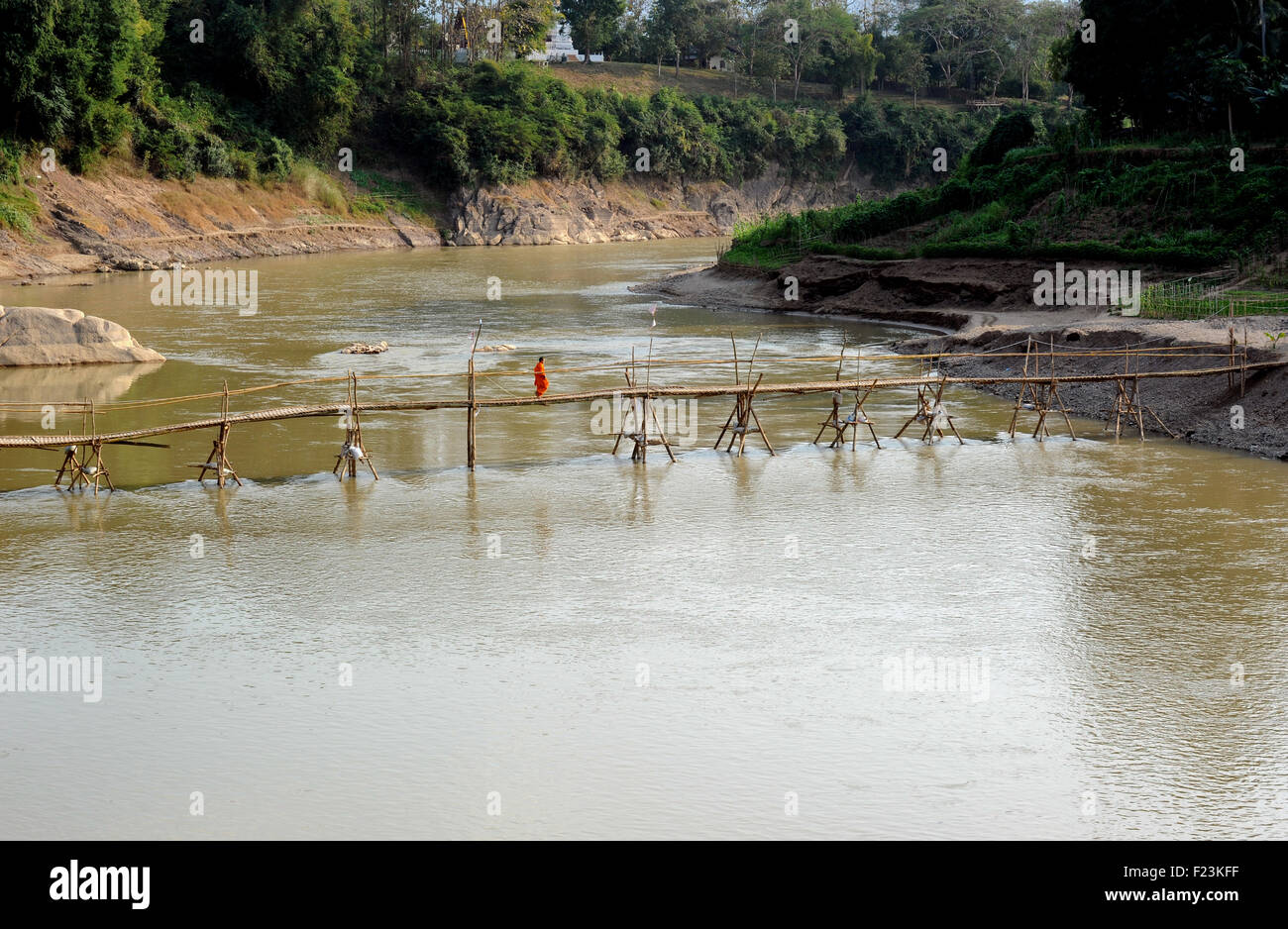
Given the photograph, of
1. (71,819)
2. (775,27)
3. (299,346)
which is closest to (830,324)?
(299,346)

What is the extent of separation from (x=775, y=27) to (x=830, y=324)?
6873 centimetres

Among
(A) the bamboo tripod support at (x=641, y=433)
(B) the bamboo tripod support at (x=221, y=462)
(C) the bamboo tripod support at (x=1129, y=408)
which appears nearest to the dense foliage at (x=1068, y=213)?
(C) the bamboo tripod support at (x=1129, y=408)

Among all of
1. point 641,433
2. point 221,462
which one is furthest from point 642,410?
point 221,462

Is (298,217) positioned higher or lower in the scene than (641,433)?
higher

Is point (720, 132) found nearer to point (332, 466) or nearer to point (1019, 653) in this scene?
point (332, 466)

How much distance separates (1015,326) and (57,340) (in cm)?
1955

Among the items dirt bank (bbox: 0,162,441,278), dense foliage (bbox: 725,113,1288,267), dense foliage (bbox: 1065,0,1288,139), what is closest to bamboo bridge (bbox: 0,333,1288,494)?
dense foliage (bbox: 725,113,1288,267)

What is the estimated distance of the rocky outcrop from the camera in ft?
222

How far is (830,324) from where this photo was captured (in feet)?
115

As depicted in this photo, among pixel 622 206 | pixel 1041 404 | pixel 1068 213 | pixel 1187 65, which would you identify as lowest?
pixel 1041 404

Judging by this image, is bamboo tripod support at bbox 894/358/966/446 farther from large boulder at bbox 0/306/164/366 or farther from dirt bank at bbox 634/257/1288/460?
large boulder at bbox 0/306/164/366

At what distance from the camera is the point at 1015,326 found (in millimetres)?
28703

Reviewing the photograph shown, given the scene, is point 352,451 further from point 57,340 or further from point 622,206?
point 622,206

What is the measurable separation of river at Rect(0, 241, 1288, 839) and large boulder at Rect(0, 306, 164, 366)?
4.82 m
